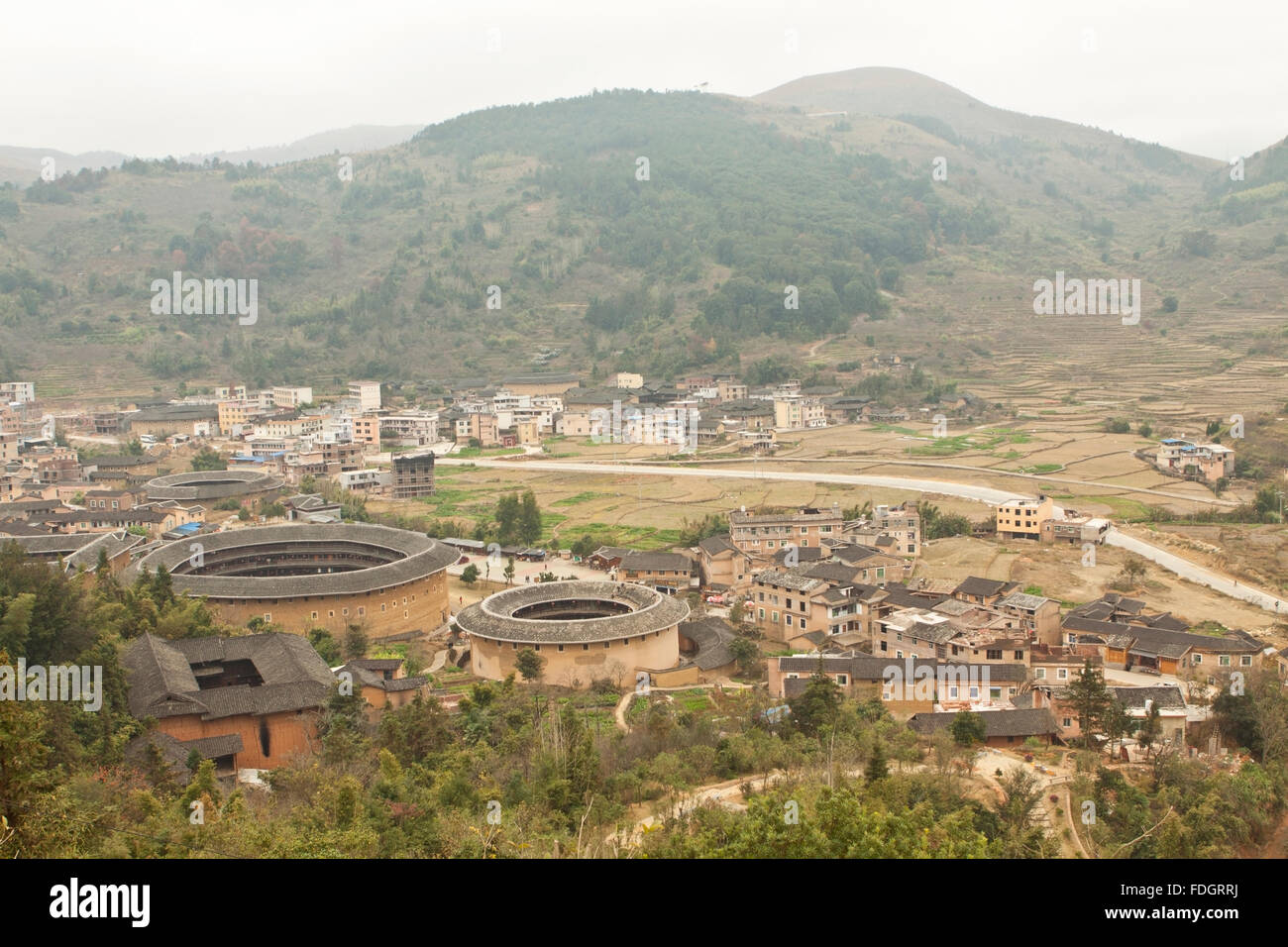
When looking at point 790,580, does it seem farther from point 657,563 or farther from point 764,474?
point 764,474

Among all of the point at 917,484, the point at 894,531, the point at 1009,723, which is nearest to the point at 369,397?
the point at 917,484

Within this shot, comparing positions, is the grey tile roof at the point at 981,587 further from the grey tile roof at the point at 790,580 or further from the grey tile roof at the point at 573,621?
the grey tile roof at the point at 573,621

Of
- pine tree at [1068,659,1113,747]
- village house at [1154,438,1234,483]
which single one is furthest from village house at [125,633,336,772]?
village house at [1154,438,1234,483]

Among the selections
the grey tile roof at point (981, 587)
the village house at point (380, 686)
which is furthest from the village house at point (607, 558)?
the village house at point (380, 686)
